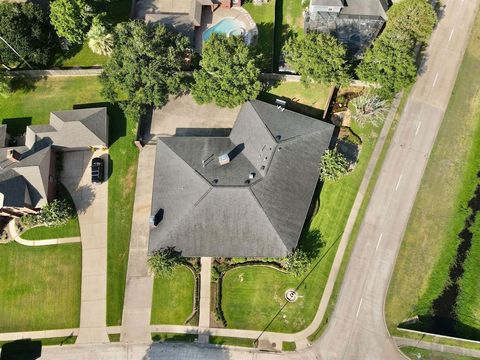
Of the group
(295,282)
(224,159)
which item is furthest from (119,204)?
(295,282)

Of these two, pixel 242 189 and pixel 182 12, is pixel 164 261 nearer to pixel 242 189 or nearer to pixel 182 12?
pixel 242 189

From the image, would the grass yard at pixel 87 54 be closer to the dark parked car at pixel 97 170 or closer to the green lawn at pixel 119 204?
the green lawn at pixel 119 204

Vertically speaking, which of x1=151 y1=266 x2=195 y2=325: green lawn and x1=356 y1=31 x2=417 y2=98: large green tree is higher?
x1=356 y1=31 x2=417 y2=98: large green tree

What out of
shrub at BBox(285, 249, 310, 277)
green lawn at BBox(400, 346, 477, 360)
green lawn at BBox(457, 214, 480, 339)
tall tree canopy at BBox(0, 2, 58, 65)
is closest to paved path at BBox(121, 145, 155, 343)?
shrub at BBox(285, 249, 310, 277)

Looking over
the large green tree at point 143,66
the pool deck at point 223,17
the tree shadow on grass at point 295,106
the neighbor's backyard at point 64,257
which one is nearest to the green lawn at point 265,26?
the pool deck at point 223,17

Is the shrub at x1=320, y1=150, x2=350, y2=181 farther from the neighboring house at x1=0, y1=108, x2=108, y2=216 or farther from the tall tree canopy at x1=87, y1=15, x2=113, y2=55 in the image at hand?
the tall tree canopy at x1=87, y1=15, x2=113, y2=55

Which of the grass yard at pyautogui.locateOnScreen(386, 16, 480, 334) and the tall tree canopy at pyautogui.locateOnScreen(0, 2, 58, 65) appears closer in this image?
the grass yard at pyautogui.locateOnScreen(386, 16, 480, 334)
